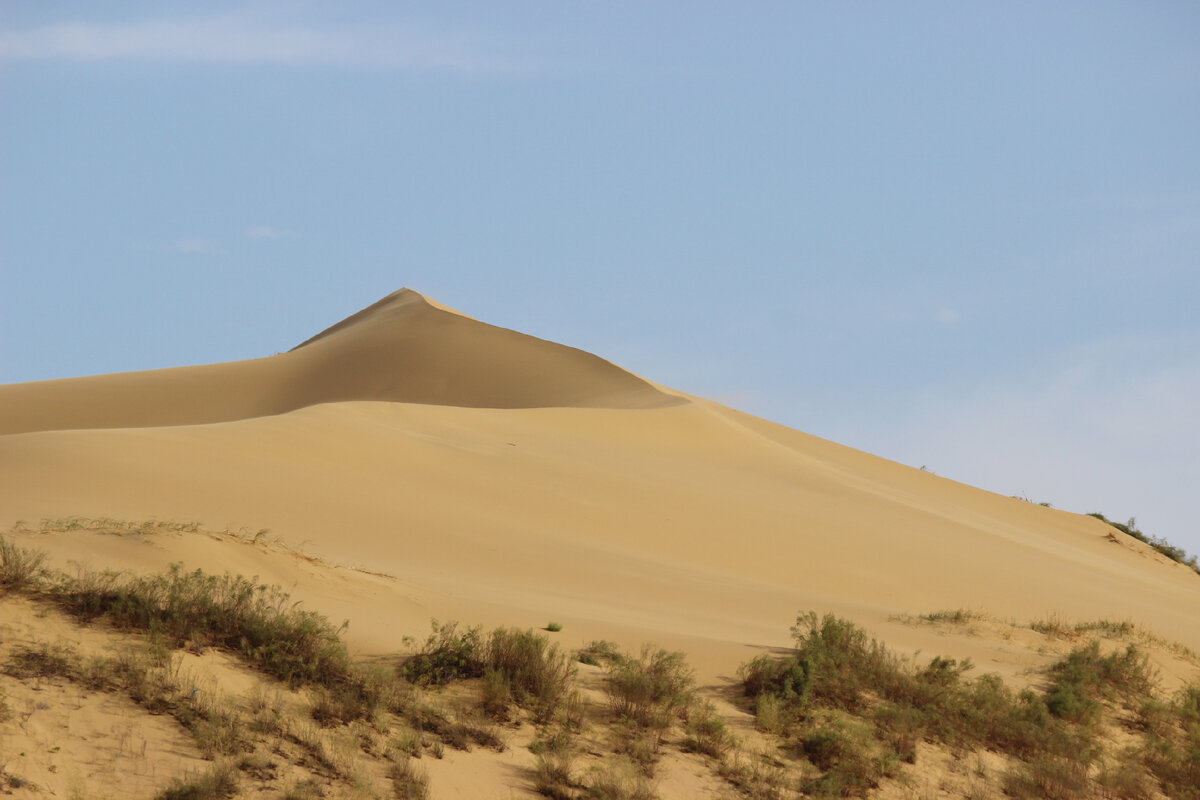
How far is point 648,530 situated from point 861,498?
7886 millimetres

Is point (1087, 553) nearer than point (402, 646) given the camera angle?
No

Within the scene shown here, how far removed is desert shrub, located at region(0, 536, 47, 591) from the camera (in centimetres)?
823

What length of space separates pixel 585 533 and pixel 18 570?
10073 mm

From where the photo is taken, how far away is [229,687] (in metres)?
7.81

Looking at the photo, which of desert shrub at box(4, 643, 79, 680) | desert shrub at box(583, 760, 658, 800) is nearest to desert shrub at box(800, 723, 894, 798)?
desert shrub at box(583, 760, 658, 800)

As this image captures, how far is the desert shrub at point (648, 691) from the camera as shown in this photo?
8.61 metres

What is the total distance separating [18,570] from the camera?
8.28 metres

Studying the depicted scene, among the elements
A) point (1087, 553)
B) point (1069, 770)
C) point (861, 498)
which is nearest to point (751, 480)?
point (861, 498)

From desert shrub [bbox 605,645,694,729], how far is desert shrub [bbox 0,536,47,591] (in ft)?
14.6

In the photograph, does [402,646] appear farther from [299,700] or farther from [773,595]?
[773,595]

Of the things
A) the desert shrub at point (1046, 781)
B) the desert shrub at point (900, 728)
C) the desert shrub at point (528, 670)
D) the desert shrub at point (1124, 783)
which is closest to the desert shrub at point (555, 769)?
the desert shrub at point (528, 670)

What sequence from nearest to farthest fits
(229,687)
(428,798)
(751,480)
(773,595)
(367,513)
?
(428,798) → (229,687) → (773,595) → (367,513) → (751,480)

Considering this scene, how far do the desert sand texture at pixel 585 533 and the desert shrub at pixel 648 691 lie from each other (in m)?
0.57

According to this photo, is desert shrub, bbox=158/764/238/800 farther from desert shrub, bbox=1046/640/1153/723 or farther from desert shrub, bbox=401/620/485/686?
desert shrub, bbox=1046/640/1153/723
